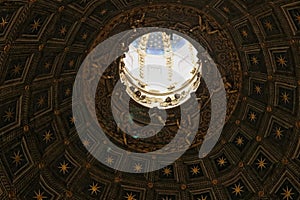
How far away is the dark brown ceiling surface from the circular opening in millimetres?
2385

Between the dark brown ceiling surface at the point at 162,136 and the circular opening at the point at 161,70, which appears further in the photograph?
the circular opening at the point at 161,70

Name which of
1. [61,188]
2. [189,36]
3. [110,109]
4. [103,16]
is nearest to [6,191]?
[61,188]

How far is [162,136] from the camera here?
29531mm

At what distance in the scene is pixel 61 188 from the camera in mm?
27578

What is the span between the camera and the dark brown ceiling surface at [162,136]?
2502 centimetres

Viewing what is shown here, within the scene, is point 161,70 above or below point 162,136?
→ above

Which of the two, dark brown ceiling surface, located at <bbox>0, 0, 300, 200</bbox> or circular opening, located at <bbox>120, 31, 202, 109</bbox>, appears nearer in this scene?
dark brown ceiling surface, located at <bbox>0, 0, 300, 200</bbox>

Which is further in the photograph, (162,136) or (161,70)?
(161,70)

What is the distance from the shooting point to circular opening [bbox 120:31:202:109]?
99.4 feet

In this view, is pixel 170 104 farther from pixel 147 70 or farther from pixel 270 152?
pixel 270 152

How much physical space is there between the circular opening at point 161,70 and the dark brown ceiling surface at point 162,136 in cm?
238

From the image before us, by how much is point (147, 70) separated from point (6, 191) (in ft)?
35.5

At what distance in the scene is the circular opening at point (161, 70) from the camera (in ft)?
99.4

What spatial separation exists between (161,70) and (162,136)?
17.3ft
